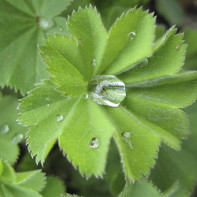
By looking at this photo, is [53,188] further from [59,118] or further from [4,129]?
[59,118]

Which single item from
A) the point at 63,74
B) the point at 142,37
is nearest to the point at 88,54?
the point at 63,74

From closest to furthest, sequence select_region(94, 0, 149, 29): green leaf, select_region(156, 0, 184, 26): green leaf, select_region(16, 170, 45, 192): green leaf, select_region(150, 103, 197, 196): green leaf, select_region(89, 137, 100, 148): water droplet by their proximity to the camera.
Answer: select_region(89, 137, 100, 148): water droplet, select_region(16, 170, 45, 192): green leaf, select_region(150, 103, 197, 196): green leaf, select_region(94, 0, 149, 29): green leaf, select_region(156, 0, 184, 26): green leaf

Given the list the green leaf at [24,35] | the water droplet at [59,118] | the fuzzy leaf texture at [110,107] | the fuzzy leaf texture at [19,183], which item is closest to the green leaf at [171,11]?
the green leaf at [24,35]

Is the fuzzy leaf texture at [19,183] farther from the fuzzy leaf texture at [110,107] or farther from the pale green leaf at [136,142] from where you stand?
the pale green leaf at [136,142]

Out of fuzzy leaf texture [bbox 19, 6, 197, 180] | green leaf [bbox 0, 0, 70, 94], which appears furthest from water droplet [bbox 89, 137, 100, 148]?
green leaf [bbox 0, 0, 70, 94]

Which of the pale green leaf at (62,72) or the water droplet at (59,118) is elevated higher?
the pale green leaf at (62,72)

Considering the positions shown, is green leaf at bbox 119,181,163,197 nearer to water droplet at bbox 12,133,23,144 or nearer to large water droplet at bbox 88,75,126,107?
large water droplet at bbox 88,75,126,107
